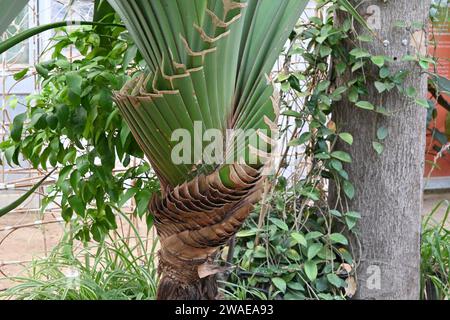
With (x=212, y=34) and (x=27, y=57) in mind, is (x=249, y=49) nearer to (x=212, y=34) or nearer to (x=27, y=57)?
(x=212, y=34)

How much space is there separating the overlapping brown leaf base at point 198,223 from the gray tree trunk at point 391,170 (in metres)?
1.07

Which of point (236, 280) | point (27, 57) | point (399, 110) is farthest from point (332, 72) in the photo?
point (27, 57)

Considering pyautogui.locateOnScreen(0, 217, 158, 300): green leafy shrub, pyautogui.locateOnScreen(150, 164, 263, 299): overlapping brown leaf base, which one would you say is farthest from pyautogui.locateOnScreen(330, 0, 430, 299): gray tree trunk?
pyautogui.locateOnScreen(150, 164, 263, 299): overlapping brown leaf base

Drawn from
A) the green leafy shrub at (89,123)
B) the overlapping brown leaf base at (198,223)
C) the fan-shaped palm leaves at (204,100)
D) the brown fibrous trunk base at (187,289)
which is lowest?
the brown fibrous trunk base at (187,289)

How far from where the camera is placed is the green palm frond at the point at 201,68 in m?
0.73

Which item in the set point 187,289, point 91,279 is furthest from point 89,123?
point 187,289

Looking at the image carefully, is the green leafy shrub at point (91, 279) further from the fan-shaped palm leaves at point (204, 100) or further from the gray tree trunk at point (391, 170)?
the fan-shaped palm leaves at point (204, 100)

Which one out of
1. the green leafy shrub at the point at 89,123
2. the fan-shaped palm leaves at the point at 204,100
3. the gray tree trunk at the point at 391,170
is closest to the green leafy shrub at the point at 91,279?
the green leafy shrub at the point at 89,123

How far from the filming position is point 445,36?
14.6ft

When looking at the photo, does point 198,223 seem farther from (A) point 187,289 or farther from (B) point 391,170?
(B) point 391,170

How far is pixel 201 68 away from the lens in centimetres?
72

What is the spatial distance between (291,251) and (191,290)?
108 centimetres

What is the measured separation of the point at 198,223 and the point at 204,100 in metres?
0.14

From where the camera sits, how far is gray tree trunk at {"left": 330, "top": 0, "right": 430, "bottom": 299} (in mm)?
1795
